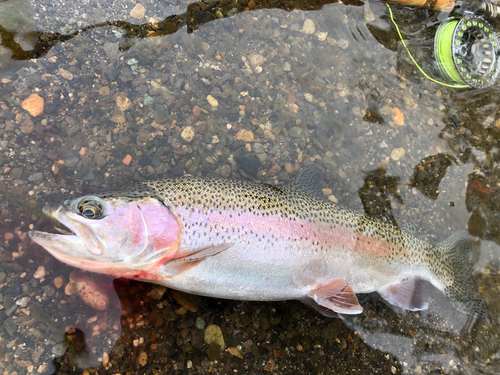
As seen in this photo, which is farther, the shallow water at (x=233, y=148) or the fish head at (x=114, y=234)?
the shallow water at (x=233, y=148)

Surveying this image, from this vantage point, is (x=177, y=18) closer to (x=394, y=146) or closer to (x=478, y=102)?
(x=394, y=146)

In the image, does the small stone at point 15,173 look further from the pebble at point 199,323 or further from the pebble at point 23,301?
the pebble at point 199,323

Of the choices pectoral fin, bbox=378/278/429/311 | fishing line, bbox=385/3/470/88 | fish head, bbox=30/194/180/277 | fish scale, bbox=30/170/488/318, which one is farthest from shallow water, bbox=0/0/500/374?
fish head, bbox=30/194/180/277

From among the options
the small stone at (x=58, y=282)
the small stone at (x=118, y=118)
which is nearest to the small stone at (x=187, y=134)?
the small stone at (x=118, y=118)

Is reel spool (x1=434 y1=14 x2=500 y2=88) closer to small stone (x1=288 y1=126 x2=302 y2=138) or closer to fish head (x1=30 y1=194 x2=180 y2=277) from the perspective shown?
small stone (x1=288 y1=126 x2=302 y2=138)

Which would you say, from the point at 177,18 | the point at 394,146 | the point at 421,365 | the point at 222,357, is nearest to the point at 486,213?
the point at 394,146

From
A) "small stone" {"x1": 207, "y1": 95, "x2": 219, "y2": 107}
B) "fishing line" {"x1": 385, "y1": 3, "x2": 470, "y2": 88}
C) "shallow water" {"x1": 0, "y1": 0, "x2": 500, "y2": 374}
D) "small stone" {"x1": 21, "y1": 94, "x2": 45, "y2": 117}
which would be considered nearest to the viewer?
"shallow water" {"x1": 0, "y1": 0, "x2": 500, "y2": 374}
